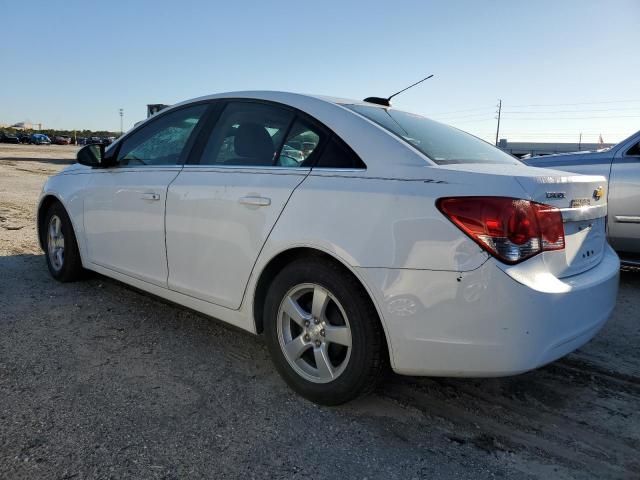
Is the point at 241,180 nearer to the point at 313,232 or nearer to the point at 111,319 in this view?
the point at 313,232

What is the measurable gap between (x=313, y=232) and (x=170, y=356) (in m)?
1.40

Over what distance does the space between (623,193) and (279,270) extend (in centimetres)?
428

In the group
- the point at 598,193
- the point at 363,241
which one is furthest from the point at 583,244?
the point at 363,241

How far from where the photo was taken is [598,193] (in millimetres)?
2727

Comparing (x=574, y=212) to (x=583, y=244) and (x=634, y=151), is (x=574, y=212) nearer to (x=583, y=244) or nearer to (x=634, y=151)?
(x=583, y=244)

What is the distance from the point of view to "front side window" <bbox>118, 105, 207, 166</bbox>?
3564 mm

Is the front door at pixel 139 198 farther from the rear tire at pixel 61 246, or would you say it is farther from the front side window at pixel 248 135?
the rear tire at pixel 61 246

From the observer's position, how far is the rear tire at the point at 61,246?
4547 mm

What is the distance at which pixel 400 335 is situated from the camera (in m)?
2.34

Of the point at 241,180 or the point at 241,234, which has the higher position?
the point at 241,180

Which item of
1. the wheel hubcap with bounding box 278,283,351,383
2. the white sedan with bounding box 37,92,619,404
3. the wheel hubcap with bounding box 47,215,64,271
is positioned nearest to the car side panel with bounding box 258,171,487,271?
the white sedan with bounding box 37,92,619,404

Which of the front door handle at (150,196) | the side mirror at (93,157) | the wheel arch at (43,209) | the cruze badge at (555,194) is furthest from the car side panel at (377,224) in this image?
the wheel arch at (43,209)

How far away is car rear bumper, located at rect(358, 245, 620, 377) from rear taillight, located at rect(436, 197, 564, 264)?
0.08 metres

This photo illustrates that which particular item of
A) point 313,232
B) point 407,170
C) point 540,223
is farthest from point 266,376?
point 540,223
